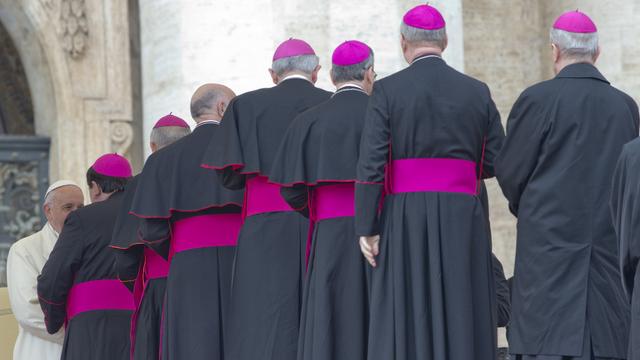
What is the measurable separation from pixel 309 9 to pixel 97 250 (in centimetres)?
199

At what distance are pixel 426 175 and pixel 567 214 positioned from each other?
0.61 meters

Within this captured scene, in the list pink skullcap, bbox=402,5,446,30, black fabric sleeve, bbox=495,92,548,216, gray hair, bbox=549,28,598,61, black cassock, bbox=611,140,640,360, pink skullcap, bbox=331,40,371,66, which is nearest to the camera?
black cassock, bbox=611,140,640,360

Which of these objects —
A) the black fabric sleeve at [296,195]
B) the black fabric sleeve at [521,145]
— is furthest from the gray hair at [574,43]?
the black fabric sleeve at [296,195]

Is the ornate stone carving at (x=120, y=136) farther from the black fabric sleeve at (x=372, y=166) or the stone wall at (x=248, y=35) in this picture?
the black fabric sleeve at (x=372, y=166)

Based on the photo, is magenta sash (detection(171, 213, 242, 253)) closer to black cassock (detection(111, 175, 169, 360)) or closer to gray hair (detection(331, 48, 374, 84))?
black cassock (detection(111, 175, 169, 360))

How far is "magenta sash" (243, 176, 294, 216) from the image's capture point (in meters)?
7.50

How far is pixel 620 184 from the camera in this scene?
5.75m

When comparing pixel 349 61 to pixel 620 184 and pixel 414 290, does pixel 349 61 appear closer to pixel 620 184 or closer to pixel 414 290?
pixel 414 290

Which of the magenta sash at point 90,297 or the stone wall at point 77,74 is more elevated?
the stone wall at point 77,74

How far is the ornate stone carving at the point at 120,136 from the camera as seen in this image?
10.2 m

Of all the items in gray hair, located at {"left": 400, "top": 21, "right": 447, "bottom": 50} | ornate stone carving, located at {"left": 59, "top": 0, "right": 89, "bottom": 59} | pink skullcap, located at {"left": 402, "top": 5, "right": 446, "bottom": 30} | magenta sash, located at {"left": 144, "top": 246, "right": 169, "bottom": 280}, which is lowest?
magenta sash, located at {"left": 144, "top": 246, "right": 169, "bottom": 280}

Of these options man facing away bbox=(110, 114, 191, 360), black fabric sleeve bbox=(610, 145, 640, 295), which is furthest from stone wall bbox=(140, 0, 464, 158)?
black fabric sleeve bbox=(610, 145, 640, 295)

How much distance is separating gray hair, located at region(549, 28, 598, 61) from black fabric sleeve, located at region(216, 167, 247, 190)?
1.68 metres

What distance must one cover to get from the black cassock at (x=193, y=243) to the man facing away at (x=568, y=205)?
179 centimetres
